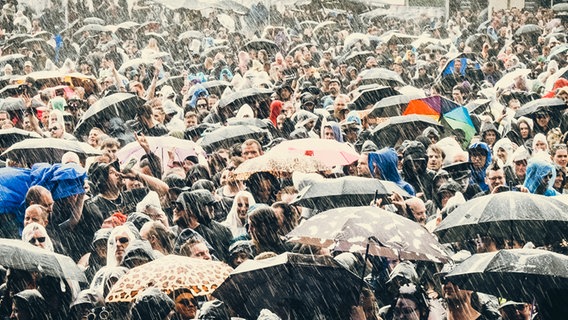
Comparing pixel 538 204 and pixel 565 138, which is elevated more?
pixel 538 204

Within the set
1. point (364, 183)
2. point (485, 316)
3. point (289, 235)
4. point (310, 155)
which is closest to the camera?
point (485, 316)

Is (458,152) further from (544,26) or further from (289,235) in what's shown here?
(544,26)

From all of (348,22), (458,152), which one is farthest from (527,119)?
(348,22)

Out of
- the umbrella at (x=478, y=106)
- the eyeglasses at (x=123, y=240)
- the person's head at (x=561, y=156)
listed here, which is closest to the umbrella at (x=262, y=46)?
the umbrella at (x=478, y=106)

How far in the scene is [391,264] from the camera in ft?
30.1

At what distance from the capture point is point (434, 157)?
39.6 feet

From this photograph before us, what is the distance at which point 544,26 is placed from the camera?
26.6m

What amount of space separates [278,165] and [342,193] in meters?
1.16

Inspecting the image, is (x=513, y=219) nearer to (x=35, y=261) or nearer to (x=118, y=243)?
(x=118, y=243)

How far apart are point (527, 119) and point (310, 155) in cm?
345

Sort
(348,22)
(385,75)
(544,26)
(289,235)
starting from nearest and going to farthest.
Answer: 1. (289,235)
2. (385,75)
3. (544,26)
4. (348,22)

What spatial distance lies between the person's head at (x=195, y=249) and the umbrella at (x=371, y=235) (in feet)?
2.16

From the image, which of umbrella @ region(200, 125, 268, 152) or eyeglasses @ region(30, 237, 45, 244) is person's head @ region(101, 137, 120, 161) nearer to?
umbrella @ region(200, 125, 268, 152)

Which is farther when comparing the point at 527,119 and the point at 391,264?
the point at 527,119
